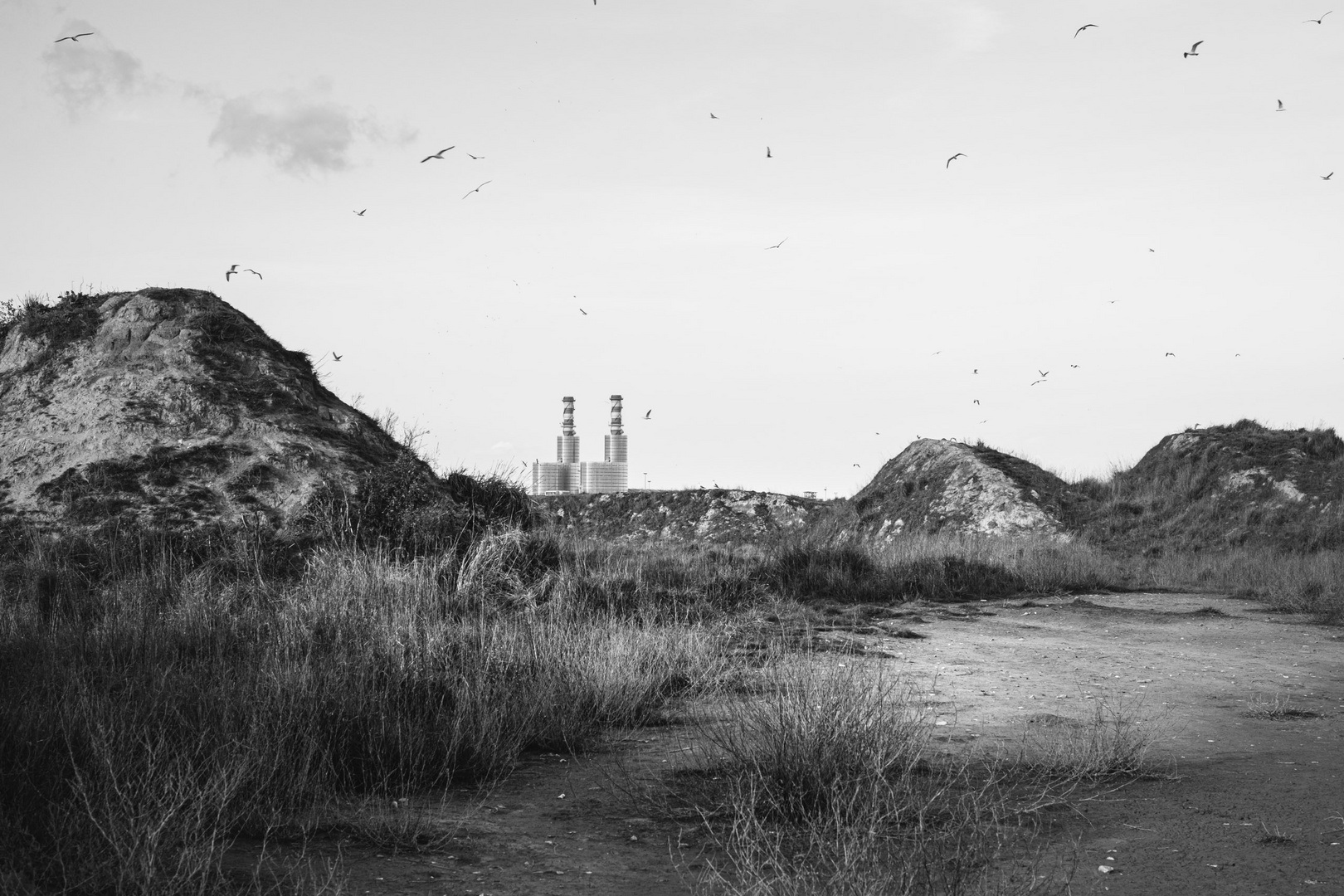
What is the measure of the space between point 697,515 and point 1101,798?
19.1 metres

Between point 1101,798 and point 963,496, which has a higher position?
point 963,496

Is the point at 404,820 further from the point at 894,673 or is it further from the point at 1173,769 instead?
the point at 894,673

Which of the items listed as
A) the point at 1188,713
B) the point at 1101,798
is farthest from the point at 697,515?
the point at 1101,798

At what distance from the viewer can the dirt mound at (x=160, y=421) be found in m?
10.7

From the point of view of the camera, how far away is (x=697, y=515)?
2377 centimetres

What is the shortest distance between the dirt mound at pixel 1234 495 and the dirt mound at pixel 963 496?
94cm

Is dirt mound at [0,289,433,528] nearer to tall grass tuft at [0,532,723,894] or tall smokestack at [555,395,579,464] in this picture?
tall grass tuft at [0,532,723,894]

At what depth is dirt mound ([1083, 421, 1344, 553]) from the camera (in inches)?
677

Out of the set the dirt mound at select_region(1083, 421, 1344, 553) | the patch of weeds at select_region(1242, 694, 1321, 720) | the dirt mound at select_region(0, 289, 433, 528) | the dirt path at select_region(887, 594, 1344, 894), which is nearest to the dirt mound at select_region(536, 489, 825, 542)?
the dirt mound at select_region(1083, 421, 1344, 553)

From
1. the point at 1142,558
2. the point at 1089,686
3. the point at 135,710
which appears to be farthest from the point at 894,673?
the point at 1142,558

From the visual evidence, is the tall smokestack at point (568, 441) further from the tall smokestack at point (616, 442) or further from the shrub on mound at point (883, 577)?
the shrub on mound at point (883, 577)

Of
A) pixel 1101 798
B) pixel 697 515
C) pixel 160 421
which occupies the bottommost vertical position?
pixel 1101 798

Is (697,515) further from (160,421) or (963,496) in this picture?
(160,421)

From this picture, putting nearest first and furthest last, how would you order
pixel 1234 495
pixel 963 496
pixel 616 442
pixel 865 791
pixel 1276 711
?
1. pixel 865 791
2. pixel 1276 711
3. pixel 1234 495
4. pixel 963 496
5. pixel 616 442
